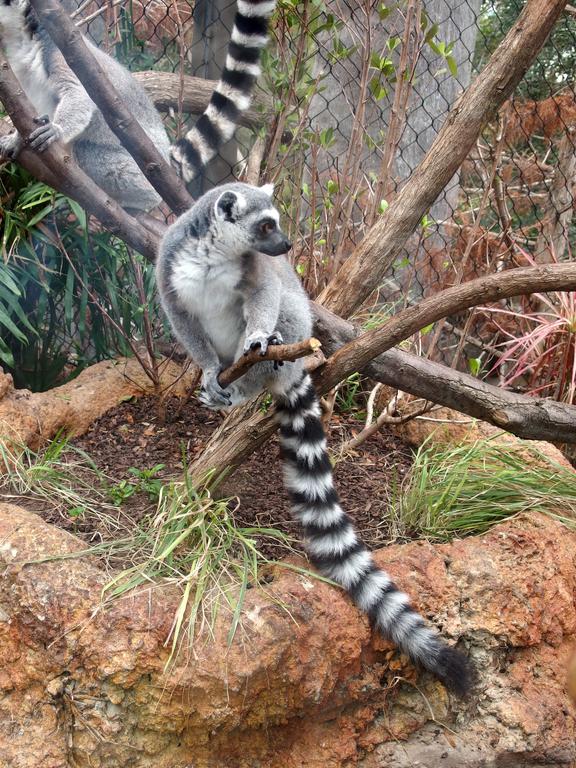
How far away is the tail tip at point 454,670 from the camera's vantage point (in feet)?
10.4

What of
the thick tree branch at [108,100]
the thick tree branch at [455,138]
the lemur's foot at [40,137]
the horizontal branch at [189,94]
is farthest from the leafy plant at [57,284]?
the thick tree branch at [455,138]

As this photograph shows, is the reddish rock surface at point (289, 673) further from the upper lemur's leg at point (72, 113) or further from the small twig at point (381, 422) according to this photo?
the upper lemur's leg at point (72, 113)

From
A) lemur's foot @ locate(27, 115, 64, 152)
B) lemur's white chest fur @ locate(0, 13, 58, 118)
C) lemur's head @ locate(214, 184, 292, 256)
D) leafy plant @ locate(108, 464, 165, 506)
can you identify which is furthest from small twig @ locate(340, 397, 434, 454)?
lemur's white chest fur @ locate(0, 13, 58, 118)

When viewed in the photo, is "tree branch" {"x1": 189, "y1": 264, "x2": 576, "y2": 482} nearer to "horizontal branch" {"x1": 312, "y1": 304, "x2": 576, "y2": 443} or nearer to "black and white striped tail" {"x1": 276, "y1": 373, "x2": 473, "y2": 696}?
"horizontal branch" {"x1": 312, "y1": 304, "x2": 576, "y2": 443}

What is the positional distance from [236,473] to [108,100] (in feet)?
6.89

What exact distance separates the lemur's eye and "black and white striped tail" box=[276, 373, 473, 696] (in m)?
0.68

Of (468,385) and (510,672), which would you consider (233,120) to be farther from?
(510,672)

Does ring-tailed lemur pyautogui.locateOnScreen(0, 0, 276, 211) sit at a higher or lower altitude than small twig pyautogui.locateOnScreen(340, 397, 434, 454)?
higher

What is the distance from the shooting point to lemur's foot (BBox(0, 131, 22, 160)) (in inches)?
154

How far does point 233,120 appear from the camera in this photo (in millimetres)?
4750

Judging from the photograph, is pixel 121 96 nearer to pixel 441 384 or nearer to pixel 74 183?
pixel 74 183

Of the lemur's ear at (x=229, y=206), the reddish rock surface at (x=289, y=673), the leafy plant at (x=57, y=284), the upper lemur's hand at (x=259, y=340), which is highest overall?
the lemur's ear at (x=229, y=206)

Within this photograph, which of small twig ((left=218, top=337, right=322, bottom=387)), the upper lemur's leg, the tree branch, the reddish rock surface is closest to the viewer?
small twig ((left=218, top=337, right=322, bottom=387))

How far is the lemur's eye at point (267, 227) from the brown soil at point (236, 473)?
4.44 ft
